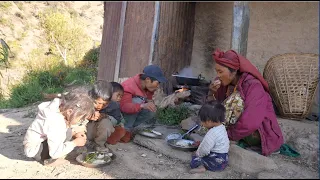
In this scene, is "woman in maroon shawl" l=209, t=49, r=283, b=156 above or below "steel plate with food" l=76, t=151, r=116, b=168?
above

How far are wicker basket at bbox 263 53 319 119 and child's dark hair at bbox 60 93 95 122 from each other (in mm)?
2468

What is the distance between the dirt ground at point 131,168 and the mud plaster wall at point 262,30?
7.54ft

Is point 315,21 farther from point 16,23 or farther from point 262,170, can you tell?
point 16,23

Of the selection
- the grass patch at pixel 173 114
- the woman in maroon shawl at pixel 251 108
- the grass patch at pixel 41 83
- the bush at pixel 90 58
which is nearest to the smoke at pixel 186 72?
the grass patch at pixel 173 114

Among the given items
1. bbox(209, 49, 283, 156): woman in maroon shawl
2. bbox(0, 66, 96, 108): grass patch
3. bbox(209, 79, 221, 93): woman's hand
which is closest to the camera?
bbox(209, 49, 283, 156): woman in maroon shawl

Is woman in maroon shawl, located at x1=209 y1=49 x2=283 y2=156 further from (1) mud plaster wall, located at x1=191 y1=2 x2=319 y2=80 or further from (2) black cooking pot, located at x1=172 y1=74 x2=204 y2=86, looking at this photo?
(1) mud plaster wall, located at x1=191 y1=2 x2=319 y2=80

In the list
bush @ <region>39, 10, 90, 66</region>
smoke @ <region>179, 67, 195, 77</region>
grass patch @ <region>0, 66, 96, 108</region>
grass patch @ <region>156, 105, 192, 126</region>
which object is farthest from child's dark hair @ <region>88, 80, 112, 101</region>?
bush @ <region>39, 10, 90, 66</region>

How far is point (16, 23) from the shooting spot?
1525 centimetres

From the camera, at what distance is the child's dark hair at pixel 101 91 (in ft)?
10.6

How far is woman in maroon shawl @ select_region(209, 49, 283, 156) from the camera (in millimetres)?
3102

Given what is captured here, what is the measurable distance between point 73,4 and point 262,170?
18.5 meters

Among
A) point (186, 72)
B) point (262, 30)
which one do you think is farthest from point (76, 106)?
point (262, 30)

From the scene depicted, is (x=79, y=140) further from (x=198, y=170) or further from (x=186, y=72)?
(x=186, y=72)

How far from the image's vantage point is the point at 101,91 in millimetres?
3219
